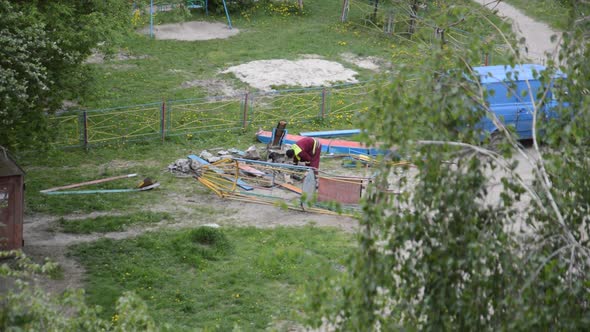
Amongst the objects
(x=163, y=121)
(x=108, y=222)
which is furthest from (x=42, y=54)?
(x=163, y=121)

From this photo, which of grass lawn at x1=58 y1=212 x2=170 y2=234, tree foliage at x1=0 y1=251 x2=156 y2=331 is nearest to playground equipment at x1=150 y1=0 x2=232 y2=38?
grass lawn at x1=58 y1=212 x2=170 y2=234

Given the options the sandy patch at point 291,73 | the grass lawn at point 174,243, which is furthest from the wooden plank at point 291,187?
the sandy patch at point 291,73

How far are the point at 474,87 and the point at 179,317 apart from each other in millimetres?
7511

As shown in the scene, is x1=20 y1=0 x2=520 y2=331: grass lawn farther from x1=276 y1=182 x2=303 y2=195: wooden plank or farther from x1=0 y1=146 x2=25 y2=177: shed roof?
x1=276 y1=182 x2=303 y2=195: wooden plank

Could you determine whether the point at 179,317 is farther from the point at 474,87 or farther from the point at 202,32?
the point at 202,32

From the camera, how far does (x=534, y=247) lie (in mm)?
5535

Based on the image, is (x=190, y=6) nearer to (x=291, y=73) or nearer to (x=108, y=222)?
(x=291, y=73)

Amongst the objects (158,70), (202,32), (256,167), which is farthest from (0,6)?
(202,32)

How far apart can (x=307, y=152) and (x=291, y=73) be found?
9.17 meters

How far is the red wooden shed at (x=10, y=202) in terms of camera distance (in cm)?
1399

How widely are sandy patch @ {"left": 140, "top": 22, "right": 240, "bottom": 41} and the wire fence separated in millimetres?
7920

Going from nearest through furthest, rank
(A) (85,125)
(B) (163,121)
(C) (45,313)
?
(C) (45,313), (A) (85,125), (B) (163,121)

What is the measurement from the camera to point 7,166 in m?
14.1

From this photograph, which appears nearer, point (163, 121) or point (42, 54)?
point (42, 54)
